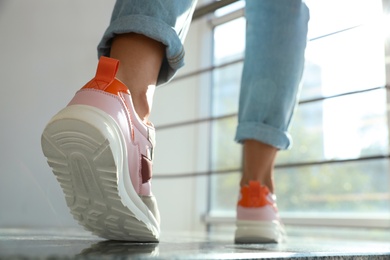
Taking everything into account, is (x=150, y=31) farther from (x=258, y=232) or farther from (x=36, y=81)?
(x=36, y=81)

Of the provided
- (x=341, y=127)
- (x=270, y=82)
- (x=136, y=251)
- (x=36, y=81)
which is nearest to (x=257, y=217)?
(x=270, y=82)

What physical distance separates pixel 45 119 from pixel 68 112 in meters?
0.67

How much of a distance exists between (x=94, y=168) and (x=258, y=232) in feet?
1.56

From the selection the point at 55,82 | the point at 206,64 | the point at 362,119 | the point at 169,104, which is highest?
the point at 206,64

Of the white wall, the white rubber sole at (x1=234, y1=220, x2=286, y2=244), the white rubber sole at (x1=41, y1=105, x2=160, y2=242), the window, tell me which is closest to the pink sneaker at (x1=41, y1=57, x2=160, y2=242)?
the white rubber sole at (x1=41, y1=105, x2=160, y2=242)

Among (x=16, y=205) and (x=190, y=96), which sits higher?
(x=190, y=96)

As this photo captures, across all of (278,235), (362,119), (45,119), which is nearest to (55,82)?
(45,119)

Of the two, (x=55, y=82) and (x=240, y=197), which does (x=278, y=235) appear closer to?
(x=240, y=197)

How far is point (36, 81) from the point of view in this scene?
132 centimetres

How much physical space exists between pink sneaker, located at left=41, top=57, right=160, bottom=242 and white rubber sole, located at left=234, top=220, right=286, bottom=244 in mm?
317

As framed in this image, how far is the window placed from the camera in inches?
81.5

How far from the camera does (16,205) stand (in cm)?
127

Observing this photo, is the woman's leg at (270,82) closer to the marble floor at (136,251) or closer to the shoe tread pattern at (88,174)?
the marble floor at (136,251)

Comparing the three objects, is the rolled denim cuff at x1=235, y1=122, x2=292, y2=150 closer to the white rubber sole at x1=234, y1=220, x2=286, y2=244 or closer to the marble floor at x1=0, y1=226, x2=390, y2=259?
the white rubber sole at x1=234, y1=220, x2=286, y2=244
